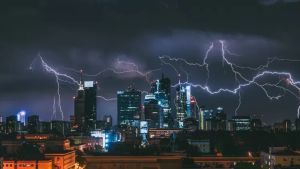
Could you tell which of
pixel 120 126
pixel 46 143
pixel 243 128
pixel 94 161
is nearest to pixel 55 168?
pixel 94 161

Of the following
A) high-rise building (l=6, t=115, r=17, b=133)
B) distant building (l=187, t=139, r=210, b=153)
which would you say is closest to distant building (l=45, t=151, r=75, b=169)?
distant building (l=187, t=139, r=210, b=153)

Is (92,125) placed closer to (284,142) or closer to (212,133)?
(212,133)

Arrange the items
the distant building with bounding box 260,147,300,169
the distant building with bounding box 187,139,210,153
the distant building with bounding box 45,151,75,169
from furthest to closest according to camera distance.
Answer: the distant building with bounding box 187,139,210,153, the distant building with bounding box 45,151,75,169, the distant building with bounding box 260,147,300,169

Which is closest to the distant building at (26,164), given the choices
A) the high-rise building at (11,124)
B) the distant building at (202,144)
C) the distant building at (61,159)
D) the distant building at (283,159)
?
the distant building at (61,159)

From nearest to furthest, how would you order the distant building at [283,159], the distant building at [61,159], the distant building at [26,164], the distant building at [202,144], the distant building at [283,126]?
the distant building at [283,159] → the distant building at [26,164] → the distant building at [61,159] → the distant building at [202,144] → the distant building at [283,126]

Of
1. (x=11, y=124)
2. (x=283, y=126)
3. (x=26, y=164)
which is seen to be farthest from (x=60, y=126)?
(x=26, y=164)

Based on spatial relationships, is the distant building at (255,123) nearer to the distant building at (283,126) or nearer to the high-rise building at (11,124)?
the distant building at (283,126)

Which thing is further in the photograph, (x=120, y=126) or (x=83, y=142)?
(x=120, y=126)

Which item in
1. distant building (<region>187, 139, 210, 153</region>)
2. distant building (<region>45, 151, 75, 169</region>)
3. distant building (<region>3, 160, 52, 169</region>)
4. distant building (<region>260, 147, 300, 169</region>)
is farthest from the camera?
distant building (<region>187, 139, 210, 153</region>)

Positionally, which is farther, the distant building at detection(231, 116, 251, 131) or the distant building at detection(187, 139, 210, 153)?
the distant building at detection(231, 116, 251, 131)

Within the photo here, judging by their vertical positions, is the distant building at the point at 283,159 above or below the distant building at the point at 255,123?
below

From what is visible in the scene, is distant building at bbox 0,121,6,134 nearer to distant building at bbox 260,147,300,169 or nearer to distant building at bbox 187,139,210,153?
distant building at bbox 187,139,210,153
